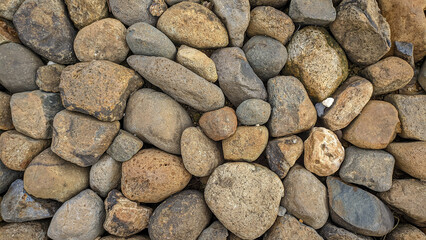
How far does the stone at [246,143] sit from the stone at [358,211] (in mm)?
791

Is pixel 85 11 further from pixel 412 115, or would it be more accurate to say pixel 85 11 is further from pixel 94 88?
pixel 412 115

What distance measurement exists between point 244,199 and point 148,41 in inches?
62.5

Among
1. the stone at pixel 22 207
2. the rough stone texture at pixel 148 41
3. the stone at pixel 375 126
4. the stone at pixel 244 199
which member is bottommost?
the stone at pixel 22 207

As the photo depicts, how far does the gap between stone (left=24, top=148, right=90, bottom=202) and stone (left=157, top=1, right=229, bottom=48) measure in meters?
1.52

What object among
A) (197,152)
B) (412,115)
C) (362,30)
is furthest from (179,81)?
(412,115)

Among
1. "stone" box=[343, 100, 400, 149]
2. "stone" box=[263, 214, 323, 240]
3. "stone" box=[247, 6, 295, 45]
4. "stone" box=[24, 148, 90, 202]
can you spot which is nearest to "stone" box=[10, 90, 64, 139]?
"stone" box=[24, 148, 90, 202]

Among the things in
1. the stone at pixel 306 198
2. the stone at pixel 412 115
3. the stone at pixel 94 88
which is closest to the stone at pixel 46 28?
the stone at pixel 94 88

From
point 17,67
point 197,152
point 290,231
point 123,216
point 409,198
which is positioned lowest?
point 123,216

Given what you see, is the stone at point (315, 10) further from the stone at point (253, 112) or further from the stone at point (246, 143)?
the stone at point (246, 143)

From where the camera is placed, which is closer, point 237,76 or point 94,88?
point 94,88

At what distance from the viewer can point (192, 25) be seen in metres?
2.36

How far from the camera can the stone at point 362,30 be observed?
2.27 meters

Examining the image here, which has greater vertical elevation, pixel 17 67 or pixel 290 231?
pixel 17 67

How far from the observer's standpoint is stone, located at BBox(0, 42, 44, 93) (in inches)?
91.8
